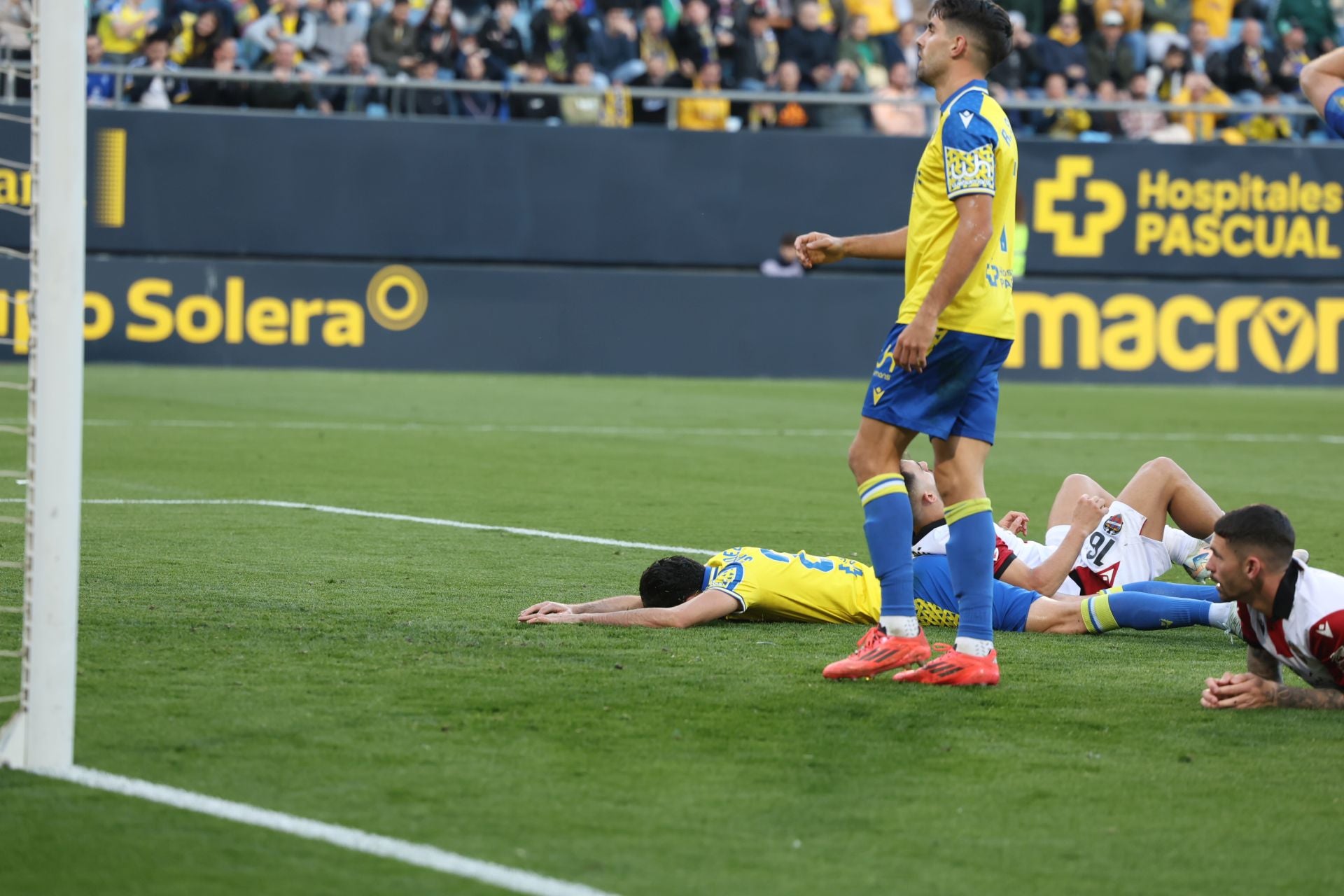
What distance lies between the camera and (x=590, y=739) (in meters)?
4.32

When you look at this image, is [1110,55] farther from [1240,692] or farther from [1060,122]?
[1240,692]

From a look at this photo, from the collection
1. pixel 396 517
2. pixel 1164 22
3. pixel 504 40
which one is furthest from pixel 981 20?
pixel 1164 22

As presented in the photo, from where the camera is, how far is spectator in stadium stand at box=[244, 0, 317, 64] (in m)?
20.0

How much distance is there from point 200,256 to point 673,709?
16.0 meters

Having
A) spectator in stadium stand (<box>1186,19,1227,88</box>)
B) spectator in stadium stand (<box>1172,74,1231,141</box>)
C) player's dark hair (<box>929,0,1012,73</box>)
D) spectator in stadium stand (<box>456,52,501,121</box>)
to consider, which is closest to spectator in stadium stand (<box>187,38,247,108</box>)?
spectator in stadium stand (<box>456,52,501,121</box>)

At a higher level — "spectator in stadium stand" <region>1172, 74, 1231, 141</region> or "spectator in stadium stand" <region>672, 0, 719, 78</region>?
"spectator in stadium stand" <region>672, 0, 719, 78</region>

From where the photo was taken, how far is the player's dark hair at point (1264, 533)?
467 cm

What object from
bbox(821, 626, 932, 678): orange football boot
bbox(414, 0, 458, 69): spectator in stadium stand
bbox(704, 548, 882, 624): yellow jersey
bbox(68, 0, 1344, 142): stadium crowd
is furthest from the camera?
bbox(414, 0, 458, 69): spectator in stadium stand

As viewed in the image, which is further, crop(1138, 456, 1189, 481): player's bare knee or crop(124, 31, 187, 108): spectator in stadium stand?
crop(124, 31, 187, 108): spectator in stadium stand

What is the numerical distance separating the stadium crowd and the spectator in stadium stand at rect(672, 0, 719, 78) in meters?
0.02

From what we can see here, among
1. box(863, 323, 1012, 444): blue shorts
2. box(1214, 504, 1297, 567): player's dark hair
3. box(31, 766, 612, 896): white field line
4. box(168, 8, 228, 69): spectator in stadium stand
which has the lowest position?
box(31, 766, 612, 896): white field line

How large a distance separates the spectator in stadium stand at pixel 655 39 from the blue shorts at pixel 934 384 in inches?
636

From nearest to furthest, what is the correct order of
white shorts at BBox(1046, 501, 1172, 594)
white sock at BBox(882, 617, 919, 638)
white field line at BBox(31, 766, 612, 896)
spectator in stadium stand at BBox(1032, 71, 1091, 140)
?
white field line at BBox(31, 766, 612, 896) < white sock at BBox(882, 617, 919, 638) < white shorts at BBox(1046, 501, 1172, 594) < spectator in stadium stand at BBox(1032, 71, 1091, 140)

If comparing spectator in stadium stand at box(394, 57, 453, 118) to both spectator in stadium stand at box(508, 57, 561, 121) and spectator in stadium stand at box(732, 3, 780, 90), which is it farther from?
spectator in stadium stand at box(732, 3, 780, 90)
